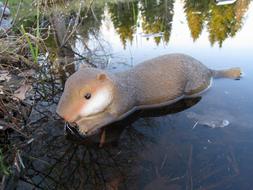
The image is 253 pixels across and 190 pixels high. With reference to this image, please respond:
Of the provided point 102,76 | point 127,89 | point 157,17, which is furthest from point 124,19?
point 102,76

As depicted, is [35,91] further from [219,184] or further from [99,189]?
[219,184]

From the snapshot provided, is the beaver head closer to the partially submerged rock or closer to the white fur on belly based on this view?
the white fur on belly

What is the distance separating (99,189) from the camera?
2451 mm

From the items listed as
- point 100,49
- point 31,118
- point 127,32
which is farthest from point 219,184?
point 127,32

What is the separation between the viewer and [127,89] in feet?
11.7

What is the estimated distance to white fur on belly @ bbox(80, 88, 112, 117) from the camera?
3184mm

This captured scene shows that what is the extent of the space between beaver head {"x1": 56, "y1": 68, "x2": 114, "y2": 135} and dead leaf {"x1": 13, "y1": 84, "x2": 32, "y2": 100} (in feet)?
1.83

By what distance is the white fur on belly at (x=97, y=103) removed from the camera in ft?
10.4

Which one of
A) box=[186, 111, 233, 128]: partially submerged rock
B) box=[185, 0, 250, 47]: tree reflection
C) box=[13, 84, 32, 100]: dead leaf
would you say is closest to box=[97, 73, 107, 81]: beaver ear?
box=[13, 84, 32, 100]: dead leaf

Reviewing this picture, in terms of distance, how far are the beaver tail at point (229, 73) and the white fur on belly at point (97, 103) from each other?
5.45 ft

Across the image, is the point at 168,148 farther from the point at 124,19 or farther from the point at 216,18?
the point at 124,19

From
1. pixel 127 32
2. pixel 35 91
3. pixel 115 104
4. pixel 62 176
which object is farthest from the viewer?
pixel 127 32

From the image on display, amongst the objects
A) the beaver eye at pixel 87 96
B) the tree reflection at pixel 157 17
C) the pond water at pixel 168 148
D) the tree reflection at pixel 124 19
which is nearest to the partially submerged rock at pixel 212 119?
the pond water at pixel 168 148

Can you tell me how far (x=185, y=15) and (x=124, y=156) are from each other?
536 centimetres
